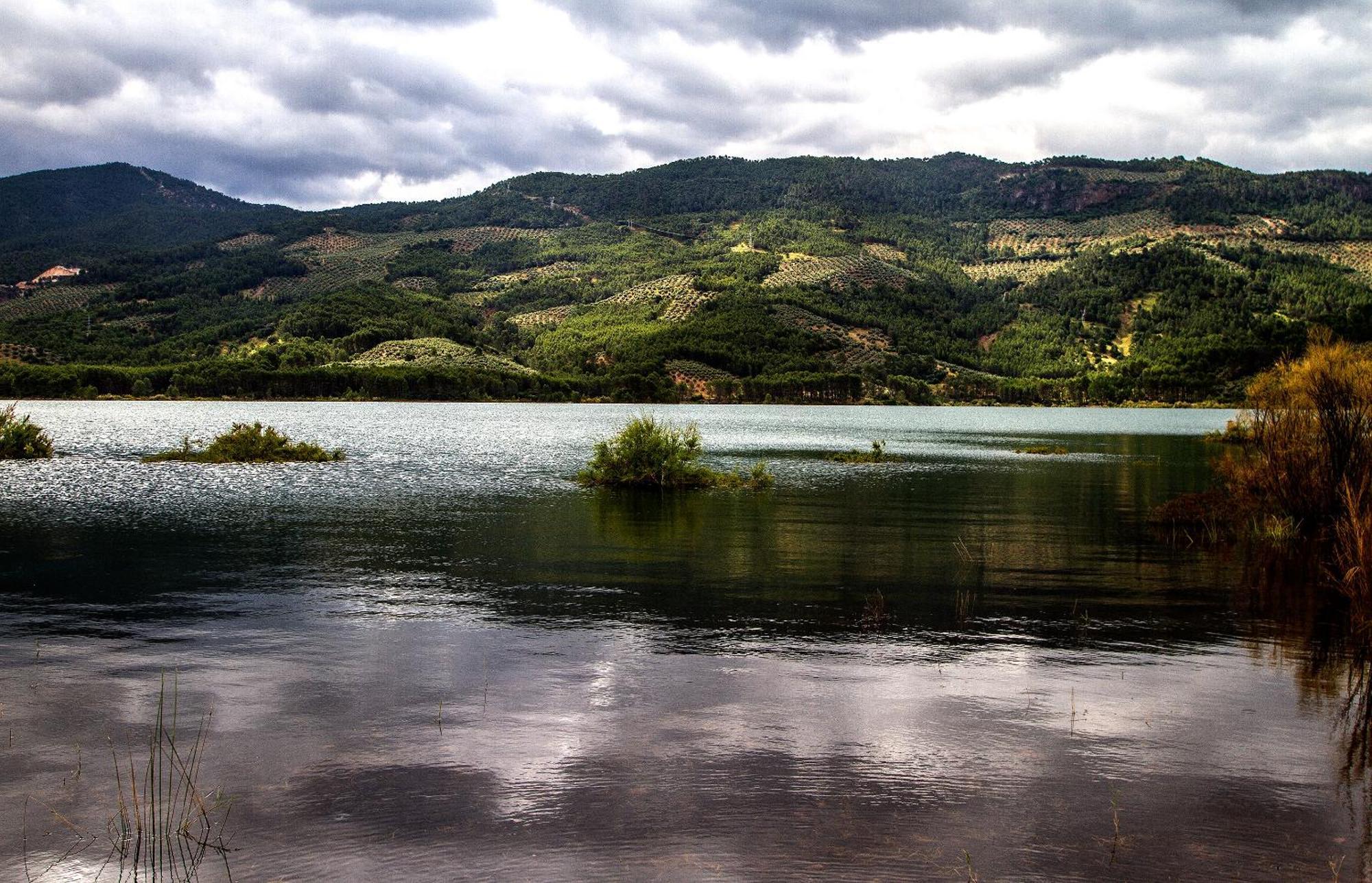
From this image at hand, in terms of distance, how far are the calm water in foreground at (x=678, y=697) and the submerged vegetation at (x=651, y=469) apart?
11.2 m

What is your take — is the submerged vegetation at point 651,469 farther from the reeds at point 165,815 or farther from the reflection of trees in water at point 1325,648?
the reeds at point 165,815

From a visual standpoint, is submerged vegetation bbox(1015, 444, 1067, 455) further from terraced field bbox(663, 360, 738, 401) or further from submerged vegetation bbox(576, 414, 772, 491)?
terraced field bbox(663, 360, 738, 401)

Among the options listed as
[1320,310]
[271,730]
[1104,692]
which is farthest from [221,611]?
[1320,310]

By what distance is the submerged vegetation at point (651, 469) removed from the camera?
4047cm

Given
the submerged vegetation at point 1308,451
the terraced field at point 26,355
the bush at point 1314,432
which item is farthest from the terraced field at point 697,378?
the bush at point 1314,432

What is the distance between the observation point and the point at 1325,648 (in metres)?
14.8

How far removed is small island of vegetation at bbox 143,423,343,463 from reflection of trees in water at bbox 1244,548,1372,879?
4178 cm

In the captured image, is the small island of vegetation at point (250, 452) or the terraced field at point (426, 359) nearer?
the small island of vegetation at point (250, 452)

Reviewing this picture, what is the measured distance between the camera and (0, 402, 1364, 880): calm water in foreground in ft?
25.5

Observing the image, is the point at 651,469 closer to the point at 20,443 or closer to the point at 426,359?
the point at 20,443

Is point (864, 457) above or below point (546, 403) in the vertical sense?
below

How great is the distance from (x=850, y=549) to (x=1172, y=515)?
1197 cm

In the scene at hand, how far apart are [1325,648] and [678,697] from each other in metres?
10.1

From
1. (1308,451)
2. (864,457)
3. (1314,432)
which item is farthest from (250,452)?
(1314,432)
